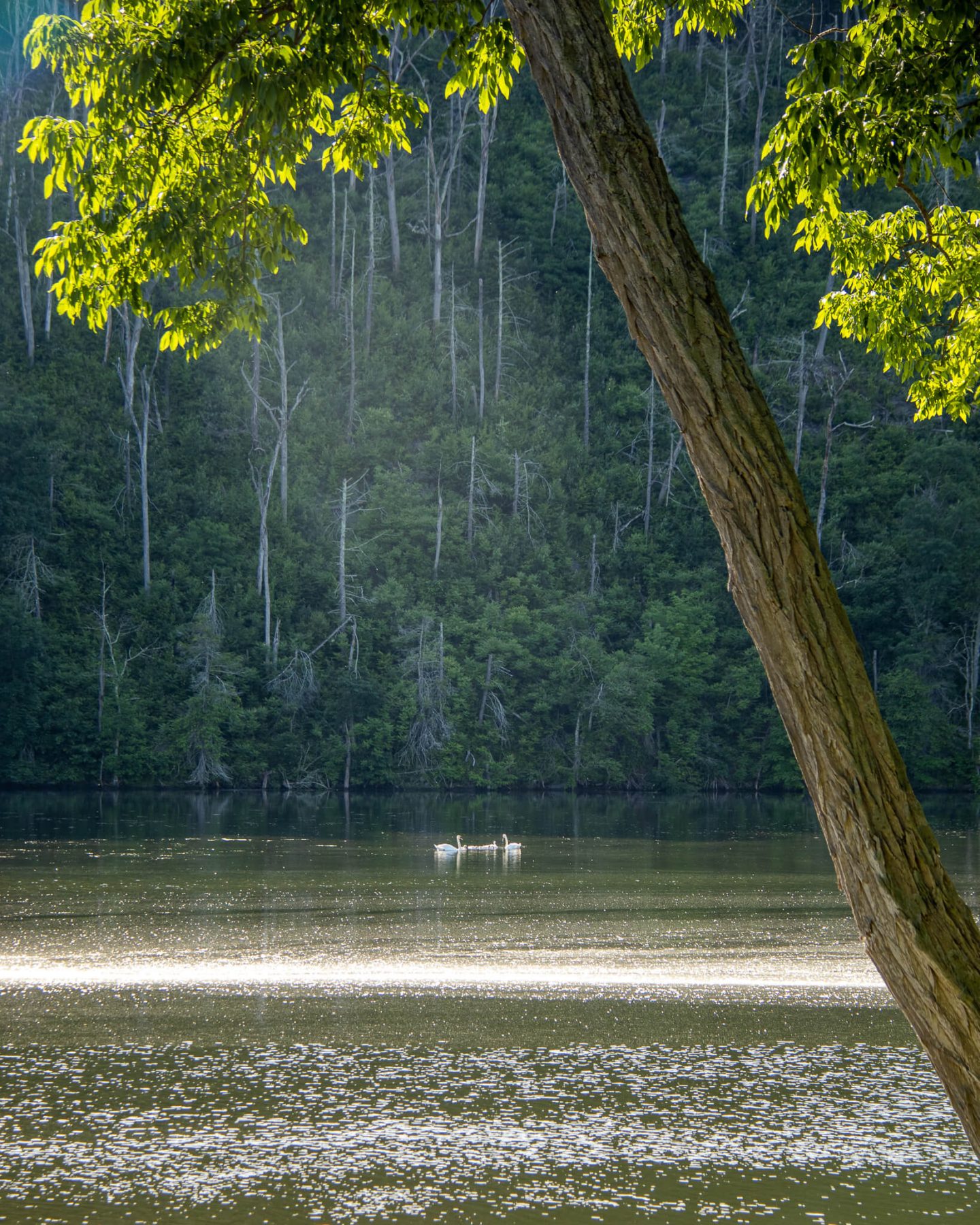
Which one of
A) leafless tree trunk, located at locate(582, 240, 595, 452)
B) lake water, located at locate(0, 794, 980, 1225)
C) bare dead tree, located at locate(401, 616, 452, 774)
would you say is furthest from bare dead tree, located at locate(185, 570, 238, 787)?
lake water, located at locate(0, 794, 980, 1225)

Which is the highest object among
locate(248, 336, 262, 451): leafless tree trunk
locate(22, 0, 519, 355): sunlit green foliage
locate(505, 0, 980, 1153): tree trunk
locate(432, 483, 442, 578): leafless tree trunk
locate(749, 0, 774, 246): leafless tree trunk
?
locate(749, 0, 774, 246): leafless tree trunk

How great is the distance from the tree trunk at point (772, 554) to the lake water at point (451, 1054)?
5038 mm

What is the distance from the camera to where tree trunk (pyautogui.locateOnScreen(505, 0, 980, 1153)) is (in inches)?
134

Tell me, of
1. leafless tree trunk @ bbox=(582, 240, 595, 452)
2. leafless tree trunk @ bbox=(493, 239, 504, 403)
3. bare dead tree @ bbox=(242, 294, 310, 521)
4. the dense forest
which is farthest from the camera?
leafless tree trunk @ bbox=(582, 240, 595, 452)

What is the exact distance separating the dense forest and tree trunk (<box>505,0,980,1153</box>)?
3811cm

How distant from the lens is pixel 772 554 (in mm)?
3562

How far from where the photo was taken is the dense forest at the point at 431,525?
42906 millimetres

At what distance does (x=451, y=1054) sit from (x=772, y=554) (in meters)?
8.47

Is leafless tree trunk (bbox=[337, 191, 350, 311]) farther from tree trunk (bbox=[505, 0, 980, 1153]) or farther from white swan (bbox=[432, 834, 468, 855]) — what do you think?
tree trunk (bbox=[505, 0, 980, 1153])

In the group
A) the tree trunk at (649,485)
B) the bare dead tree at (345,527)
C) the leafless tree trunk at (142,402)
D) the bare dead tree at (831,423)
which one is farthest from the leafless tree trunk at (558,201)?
the leafless tree trunk at (142,402)

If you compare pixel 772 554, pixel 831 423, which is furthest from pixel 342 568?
pixel 772 554

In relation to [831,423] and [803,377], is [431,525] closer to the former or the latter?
[803,377]

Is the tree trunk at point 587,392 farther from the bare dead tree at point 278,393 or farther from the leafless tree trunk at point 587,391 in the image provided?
the bare dead tree at point 278,393

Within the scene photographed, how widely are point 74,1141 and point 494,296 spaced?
5183 cm
